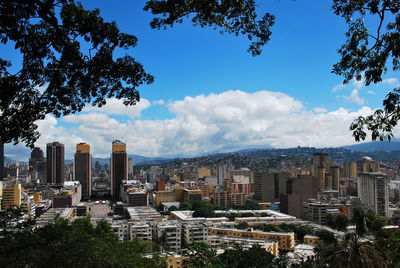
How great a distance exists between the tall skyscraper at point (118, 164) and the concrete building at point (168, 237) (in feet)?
85.5

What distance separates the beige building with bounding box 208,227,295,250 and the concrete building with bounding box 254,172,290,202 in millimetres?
18227

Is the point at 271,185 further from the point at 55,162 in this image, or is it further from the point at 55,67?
the point at 55,67

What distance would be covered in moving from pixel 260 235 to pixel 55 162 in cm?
3797

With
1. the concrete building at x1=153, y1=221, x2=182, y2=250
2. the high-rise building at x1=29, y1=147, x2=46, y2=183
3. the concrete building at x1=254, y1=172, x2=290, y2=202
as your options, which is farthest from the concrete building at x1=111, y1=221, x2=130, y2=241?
the high-rise building at x1=29, y1=147, x2=46, y2=183

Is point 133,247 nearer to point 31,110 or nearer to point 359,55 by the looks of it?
point 31,110

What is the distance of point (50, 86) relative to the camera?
10.6 ft

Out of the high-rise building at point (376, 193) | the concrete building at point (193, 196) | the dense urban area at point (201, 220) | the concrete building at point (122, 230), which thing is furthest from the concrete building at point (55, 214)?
the high-rise building at point (376, 193)

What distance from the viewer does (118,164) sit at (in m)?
43.7

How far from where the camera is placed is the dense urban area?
4.25 meters

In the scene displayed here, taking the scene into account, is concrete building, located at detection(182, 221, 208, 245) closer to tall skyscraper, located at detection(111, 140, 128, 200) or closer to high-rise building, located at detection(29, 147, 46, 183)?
tall skyscraper, located at detection(111, 140, 128, 200)

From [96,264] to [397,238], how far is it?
389cm

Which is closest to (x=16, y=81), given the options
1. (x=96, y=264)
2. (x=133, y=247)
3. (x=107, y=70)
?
(x=107, y=70)

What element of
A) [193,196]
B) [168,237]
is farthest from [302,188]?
[168,237]

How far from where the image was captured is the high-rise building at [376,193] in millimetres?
29219
